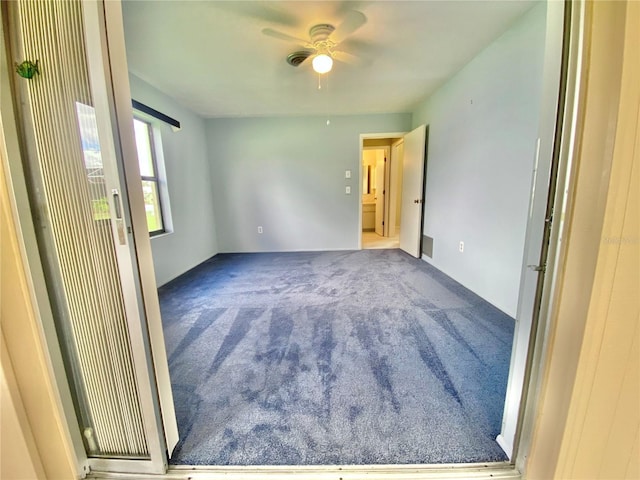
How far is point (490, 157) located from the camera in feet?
7.33

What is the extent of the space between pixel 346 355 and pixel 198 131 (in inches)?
155

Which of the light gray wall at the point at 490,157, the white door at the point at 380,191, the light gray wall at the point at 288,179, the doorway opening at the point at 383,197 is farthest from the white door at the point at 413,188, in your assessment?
the white door at the point at 380,191

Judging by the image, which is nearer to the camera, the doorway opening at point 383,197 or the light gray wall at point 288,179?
the light gray wall at point 288,179

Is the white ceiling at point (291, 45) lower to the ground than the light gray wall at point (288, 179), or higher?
higher

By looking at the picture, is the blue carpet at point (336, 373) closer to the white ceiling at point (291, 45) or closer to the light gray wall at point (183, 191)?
the light gray wall at point (183, 191)

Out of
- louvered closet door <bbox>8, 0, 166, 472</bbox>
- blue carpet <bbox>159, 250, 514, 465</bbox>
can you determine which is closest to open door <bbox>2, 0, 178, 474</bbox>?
louvered closet door <bbox>8, 0, 166, 472</bbox>

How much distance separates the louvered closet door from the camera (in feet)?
2.30

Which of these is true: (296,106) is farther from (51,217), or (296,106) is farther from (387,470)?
(387,470)

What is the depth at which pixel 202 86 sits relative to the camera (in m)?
2.77

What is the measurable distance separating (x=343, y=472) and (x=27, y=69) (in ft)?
5.54

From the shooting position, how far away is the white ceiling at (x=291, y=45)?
1625 mm

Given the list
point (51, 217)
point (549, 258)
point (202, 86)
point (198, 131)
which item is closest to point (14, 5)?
point (51, 217)

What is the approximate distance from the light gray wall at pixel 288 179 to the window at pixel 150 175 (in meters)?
1.20

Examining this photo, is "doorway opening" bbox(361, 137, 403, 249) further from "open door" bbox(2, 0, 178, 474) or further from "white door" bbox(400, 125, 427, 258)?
"open door" bbox(2, 0, 178, 474)
